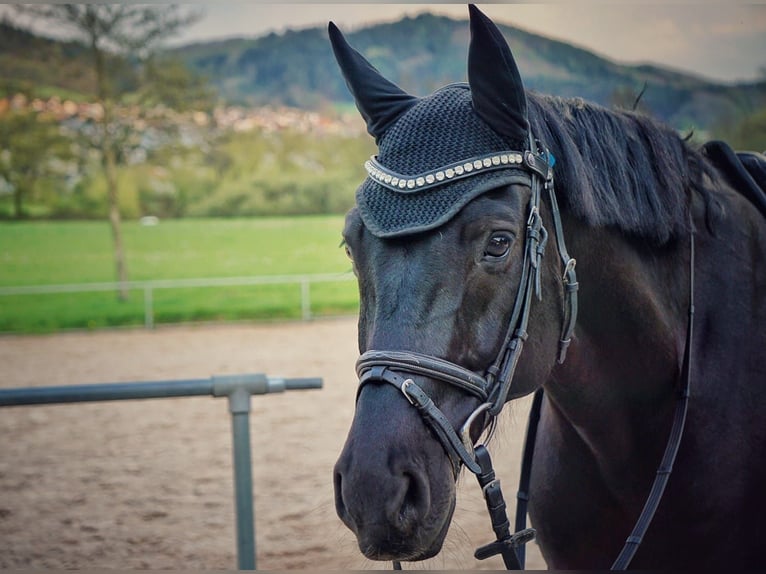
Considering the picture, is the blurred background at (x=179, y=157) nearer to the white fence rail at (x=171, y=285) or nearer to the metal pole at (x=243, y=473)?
the white fence rail at (x=171, y=285)

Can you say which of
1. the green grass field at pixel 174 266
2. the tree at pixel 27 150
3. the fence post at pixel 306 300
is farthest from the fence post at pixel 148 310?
the tree at pixel 27 150

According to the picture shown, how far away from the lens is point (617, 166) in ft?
5.82

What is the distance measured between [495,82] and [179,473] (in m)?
5.51

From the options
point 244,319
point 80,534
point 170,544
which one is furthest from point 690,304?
point 244,319

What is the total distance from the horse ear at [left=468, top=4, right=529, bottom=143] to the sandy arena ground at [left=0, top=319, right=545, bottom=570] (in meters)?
0.76

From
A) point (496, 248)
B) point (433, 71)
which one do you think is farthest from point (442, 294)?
point (433, 71)

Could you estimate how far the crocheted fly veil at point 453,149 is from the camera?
4.81 feet

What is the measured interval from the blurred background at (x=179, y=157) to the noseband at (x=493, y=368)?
36.6 feet

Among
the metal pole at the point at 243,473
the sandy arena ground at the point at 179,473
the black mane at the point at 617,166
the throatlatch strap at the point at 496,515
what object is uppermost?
the black mane at the point at 617,166

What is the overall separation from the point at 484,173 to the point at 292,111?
15.8 metres

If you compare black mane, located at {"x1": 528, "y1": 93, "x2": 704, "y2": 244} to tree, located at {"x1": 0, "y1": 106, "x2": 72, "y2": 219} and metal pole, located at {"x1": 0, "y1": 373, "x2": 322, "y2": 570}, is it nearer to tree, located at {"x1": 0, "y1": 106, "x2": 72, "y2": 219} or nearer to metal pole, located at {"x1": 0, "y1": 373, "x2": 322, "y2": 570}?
metal pole, located at {"x1": 0, "y1": 373, "x2": 322, "y2": 570}

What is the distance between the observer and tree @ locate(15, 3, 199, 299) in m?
15.0

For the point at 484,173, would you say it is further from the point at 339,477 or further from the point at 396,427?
the point at 339,477

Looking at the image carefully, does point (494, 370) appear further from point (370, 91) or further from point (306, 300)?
point (306, 300)
